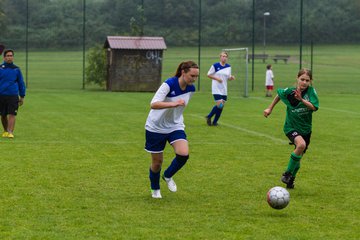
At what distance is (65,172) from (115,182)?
1.17 metres

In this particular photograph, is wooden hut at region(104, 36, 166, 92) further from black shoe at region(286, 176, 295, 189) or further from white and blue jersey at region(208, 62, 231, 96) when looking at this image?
black shoe at region(286, 176, 295, 189)

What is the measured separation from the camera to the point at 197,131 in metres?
18.2

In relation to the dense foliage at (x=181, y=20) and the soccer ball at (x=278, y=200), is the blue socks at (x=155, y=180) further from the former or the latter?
the dense foliage at (x=181, y=20)

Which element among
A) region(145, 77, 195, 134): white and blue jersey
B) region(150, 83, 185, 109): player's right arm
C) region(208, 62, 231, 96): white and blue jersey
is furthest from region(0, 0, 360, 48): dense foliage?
region(150, 83, 185, 109): player's right arm

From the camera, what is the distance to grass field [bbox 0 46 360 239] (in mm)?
7730

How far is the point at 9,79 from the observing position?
52.7 ft

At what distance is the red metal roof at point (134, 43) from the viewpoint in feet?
122

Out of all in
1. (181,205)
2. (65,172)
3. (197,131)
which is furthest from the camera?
(197,131)

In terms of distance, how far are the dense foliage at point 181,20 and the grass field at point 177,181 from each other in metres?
18.7

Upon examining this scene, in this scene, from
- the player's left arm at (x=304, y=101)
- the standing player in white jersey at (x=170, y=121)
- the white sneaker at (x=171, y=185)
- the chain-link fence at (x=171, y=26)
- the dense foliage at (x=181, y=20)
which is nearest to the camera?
the standing player in white jersey at (x=170, y=121)

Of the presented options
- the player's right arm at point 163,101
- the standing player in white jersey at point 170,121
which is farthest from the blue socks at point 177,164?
the player's right arm at point 163,101

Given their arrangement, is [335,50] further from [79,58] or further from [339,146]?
[339,146]

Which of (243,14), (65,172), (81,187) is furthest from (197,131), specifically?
(243,14)

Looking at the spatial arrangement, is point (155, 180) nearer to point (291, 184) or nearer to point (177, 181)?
point (177, 181)
